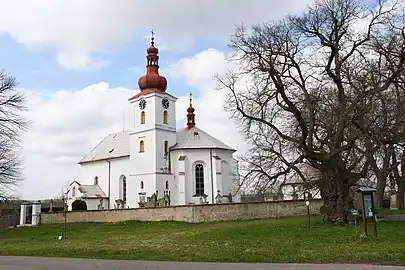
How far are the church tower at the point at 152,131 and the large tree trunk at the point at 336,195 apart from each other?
28909 mm

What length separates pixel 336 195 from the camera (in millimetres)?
27016

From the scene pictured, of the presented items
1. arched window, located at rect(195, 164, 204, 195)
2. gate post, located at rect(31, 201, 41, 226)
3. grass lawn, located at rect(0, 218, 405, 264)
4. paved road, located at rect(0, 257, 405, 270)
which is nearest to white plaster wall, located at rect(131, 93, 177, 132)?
arched window, located at rect(195, 164, 204, 195)

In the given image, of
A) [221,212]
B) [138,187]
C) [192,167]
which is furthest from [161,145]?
[221,212]

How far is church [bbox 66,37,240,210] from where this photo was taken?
54500 mm

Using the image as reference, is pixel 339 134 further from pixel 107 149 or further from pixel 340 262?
pixel 107 149

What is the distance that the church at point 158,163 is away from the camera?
54500 mm

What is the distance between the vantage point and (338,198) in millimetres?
26984

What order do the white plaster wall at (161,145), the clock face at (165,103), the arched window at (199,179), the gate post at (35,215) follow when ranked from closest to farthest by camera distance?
the gate post at (35,215) → the arched window at (199,179) → the white plaster wall at (161,145) → the clock face at (165,103)

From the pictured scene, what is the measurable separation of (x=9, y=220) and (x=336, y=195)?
108 feet

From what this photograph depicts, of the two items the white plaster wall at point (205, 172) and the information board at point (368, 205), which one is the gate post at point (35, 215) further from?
the information board at point (368, 205)

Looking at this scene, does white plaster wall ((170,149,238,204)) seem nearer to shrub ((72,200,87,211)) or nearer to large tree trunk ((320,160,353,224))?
shrub ((72,200,87,211))

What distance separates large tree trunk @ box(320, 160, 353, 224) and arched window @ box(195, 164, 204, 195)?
28574 millimetres

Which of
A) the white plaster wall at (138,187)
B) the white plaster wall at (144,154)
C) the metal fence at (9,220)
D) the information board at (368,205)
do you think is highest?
the white plaster wall at (144,154)

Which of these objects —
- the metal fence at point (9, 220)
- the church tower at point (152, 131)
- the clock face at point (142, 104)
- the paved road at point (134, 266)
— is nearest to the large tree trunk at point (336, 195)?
→ the paved road at point (134, 266)
